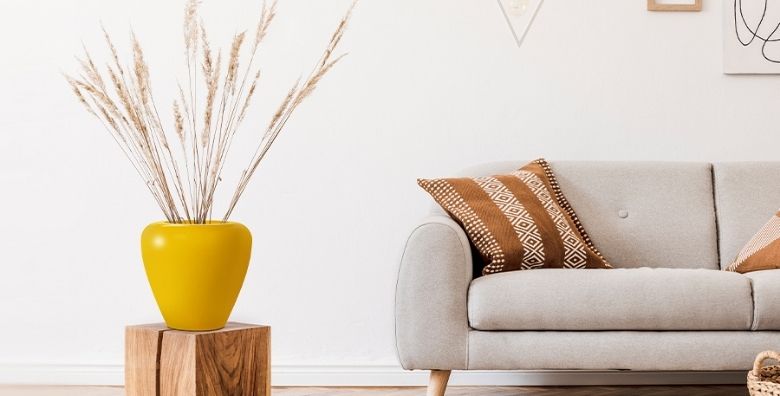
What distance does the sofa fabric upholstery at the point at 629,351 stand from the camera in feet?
7.55

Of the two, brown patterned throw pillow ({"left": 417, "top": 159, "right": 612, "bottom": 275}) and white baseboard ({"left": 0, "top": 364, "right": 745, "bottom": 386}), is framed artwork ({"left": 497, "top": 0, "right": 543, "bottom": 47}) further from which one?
white baseboard ({"left": 0, "top": 364, "right": 745, "bottom": 386})

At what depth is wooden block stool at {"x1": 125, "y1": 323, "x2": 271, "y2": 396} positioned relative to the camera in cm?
151

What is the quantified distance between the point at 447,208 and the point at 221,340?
1134 millimetres

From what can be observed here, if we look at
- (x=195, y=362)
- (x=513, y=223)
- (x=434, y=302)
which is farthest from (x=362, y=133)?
(x=195, y=362)

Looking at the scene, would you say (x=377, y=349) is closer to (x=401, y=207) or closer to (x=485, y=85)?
(x=401, y=207)

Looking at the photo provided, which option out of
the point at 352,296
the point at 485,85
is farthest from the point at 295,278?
the point at 485,85

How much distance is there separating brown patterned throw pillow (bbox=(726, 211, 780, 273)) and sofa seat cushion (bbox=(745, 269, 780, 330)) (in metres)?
0.23

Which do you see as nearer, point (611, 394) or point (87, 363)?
point (611, 394)

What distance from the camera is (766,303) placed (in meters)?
2.29

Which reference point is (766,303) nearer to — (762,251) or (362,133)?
(762,251)

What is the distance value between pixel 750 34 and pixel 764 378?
Answer: 155 cm

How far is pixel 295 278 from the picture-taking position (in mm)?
3186

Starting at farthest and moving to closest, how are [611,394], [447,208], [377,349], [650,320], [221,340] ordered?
[377,349], [611,394], [447,208], [650,320], [221,340]

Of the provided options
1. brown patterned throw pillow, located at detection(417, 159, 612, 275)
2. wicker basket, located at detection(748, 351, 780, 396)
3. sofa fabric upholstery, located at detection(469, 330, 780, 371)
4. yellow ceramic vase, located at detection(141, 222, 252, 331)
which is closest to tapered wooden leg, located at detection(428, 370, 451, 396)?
sofa fabric upholstery, located at detection(469, 330, 780, 371)
